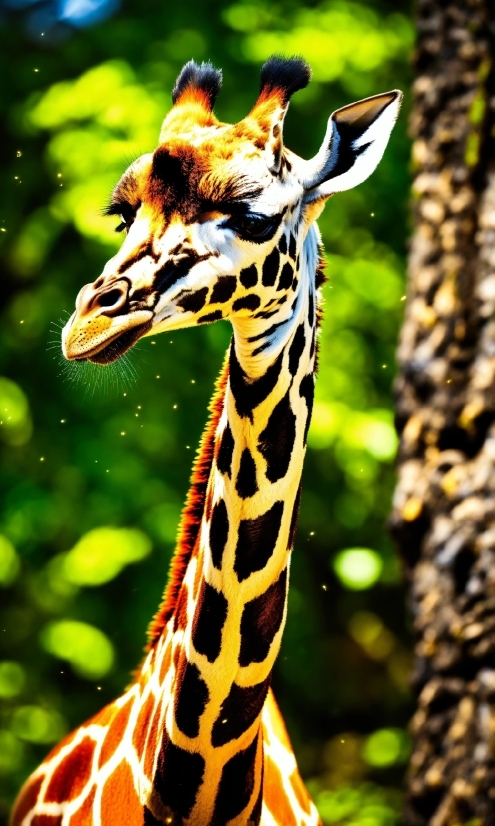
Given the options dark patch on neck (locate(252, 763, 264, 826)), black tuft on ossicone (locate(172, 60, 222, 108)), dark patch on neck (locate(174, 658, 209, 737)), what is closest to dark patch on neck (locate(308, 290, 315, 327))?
black tuft on ossicone (locate(172, 60, 222, 108))

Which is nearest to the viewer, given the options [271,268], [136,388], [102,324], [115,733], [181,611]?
[102,324]

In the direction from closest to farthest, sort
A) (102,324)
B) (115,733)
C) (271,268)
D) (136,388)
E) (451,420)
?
(102,324), (271,268), (115,733), (451,420), (136,388)

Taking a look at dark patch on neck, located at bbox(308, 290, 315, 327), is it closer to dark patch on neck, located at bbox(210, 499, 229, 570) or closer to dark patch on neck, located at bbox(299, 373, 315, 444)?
dark patch on neck, located at bbox(299, 373, 315, 444)

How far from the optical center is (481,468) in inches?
52.9

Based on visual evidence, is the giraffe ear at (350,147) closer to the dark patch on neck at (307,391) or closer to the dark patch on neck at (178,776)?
the dark patch on neck at (307,391)

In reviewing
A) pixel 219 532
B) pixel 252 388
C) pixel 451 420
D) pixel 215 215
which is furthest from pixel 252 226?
pixel 451 420

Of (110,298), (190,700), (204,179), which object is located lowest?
(190,700)

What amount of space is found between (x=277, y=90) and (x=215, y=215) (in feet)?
0.53

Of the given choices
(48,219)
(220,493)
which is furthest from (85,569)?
(220,493)

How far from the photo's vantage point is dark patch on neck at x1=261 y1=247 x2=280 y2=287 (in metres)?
0.88

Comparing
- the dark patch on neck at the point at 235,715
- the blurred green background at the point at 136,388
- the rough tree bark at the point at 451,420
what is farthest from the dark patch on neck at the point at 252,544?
the blurred green background at the point at 136,388

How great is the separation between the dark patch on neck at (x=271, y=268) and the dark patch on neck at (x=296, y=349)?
0.06m

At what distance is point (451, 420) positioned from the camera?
1.40 m

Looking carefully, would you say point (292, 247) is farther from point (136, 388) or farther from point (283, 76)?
point (136, 388)
